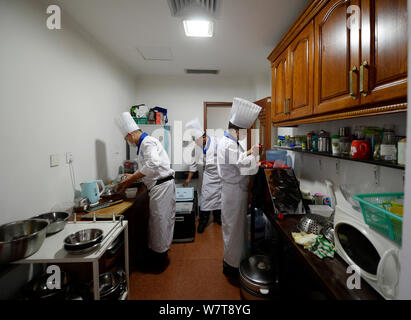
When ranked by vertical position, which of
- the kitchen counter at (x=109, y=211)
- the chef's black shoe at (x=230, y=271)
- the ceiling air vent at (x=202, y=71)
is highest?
the ceiling air vent at (x=202, y=71)

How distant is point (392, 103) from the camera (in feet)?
2.47

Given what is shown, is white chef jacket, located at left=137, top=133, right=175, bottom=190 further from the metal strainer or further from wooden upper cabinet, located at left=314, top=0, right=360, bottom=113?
wooden upper cabinet, located at left=314, top=0, right=360, bottom=113

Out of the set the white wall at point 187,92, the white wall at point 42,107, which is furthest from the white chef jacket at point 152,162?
the white wall at point 187,92

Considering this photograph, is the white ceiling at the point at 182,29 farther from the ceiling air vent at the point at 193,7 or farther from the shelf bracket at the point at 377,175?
the shelf bracket at the point at 377,175

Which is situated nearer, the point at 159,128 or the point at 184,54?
the point at 184,54

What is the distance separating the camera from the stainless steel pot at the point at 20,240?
2.67 feet

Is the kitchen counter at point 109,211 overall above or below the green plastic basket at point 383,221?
below

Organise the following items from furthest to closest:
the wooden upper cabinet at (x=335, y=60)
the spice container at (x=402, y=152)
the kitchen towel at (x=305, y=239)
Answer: the kitchen towel at (x=305, y=239), the wooden upper cabinet at (x=335, y=60), the spice container at (x=402, y=152)

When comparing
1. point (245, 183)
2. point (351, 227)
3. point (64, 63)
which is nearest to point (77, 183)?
point (64, 63)

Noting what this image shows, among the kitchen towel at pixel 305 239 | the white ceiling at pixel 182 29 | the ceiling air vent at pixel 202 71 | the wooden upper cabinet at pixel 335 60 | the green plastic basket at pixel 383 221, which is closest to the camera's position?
the green plastic basket at pixel 383 221

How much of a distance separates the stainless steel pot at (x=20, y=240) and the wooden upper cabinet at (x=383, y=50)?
1.73 meters

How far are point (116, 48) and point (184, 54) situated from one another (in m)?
0.84

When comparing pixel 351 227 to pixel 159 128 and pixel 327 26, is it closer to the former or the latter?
pixel 327 26

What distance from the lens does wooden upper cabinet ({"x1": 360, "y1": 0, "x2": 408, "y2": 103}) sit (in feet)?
2.28
